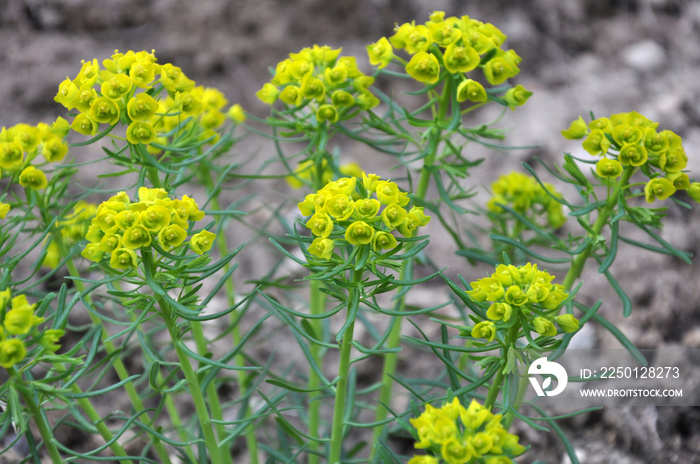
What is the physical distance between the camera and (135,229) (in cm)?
144

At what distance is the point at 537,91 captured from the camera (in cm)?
421

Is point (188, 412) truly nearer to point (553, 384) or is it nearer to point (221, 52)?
point (553, 384)

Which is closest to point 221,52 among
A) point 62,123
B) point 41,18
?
point 41,18

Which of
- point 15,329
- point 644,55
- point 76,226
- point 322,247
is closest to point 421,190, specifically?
point 322,247

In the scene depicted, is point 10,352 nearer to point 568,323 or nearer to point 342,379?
point 342,379

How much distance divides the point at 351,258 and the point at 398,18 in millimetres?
3212

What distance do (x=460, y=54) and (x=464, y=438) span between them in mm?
1069

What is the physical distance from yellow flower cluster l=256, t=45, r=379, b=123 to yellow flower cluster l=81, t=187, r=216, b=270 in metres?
0.60

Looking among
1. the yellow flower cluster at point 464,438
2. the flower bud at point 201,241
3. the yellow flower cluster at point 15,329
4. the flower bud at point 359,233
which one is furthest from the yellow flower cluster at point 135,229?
the yellow flower cluster at point 464,438

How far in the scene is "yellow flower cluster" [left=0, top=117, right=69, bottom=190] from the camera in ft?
5.98

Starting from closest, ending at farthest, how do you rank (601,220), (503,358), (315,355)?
(503,358) < (601,220) < (315,355)

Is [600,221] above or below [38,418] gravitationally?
above

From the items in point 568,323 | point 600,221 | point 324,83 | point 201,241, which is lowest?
point 568,323

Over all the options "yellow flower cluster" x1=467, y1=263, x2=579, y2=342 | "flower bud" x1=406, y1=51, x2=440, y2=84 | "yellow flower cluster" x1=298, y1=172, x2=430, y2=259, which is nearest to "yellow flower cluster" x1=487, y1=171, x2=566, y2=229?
"flower bud" x1=406, y1=51, x2=440, y2=84
